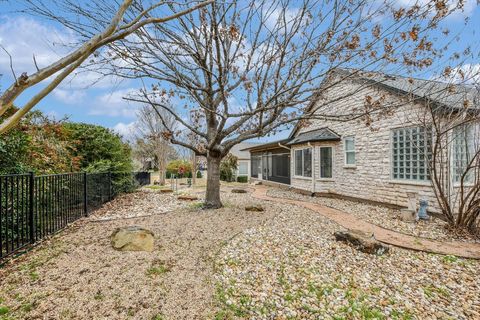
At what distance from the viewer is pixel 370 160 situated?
9625 millimetres

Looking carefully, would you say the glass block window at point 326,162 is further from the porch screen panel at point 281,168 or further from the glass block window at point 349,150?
the porch screen panel at point 281,168

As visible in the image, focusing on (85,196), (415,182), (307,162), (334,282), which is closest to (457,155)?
(415,182)

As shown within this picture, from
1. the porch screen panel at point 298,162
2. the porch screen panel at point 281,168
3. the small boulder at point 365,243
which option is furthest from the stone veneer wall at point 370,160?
the small boulder at point 365,243

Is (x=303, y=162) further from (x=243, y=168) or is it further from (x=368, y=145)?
(x=243, y=168)

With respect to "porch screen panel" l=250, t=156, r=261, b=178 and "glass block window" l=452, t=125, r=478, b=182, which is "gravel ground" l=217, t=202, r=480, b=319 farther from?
"porch screen panel" l=250, t=156, r=261, b=178

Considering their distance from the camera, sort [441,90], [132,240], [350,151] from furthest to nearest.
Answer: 1. [350,151]
2. [441,90]
3. [132,240]

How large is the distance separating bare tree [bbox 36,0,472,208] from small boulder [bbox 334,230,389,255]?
3152 millimetres

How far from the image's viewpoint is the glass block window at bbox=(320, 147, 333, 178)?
11.7 metres

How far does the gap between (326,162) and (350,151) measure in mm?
1335

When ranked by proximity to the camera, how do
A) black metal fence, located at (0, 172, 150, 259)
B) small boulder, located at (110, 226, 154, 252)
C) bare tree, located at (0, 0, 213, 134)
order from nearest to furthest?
bare tree, located at (0, 0, 213, 134)
black metal fence, located at (0, 172, 150, 259)
small boulder, located at (110, 226, 154, 252)

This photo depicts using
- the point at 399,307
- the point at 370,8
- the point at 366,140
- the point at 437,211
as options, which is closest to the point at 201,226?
the point at 399,307

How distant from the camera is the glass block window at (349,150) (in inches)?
420

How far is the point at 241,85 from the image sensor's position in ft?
23.5

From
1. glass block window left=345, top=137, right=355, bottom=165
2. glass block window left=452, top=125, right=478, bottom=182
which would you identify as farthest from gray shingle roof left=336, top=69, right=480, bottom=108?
glass block window left=345, top=137, right=355, bottom=165
